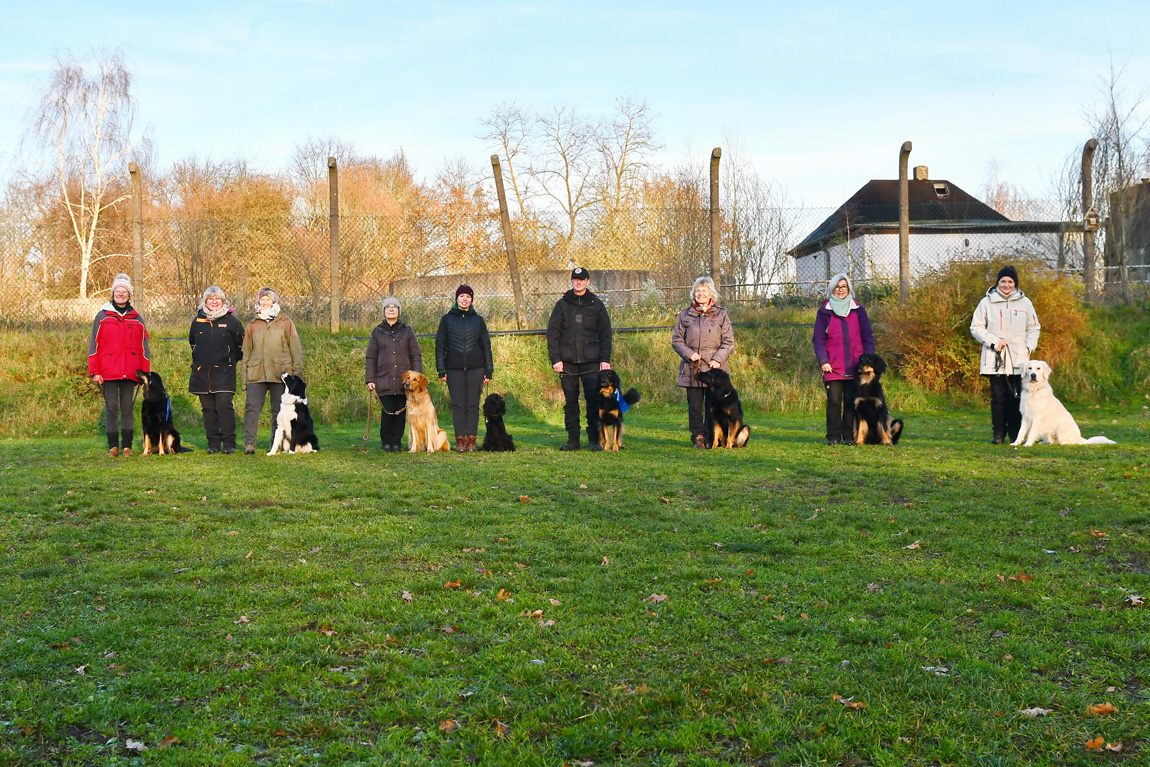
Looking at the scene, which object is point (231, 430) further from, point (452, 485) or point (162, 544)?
point (162, 544)

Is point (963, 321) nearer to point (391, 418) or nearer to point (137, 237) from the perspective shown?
point (391, 418)

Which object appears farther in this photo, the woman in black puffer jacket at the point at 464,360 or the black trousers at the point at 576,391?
the woman in black puffer jacket at the point at 464,360

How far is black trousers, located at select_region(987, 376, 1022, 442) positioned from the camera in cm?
896

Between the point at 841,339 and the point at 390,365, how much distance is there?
4.65 m

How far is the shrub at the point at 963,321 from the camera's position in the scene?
41.5ft

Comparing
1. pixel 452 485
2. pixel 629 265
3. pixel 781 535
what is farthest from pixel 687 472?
pixel 629 265

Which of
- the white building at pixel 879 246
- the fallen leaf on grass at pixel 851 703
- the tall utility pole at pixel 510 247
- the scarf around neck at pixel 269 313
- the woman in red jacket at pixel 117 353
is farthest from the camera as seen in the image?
the white building at pixel 879 246

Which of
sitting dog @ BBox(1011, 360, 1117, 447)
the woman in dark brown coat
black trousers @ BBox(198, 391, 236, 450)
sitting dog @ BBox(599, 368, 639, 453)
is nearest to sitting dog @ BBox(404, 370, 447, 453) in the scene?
the woman in dark brown coat

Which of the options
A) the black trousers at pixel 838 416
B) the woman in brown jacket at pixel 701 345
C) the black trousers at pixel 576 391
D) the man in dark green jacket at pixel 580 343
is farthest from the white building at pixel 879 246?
the black trousers at pixel 576 391

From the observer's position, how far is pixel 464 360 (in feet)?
30.8

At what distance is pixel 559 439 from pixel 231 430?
3.61m

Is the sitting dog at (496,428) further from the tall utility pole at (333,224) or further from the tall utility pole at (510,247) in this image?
the tall utility pole at (333,224)

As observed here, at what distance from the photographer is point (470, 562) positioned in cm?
451

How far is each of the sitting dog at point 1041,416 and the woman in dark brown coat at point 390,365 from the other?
6.11m
